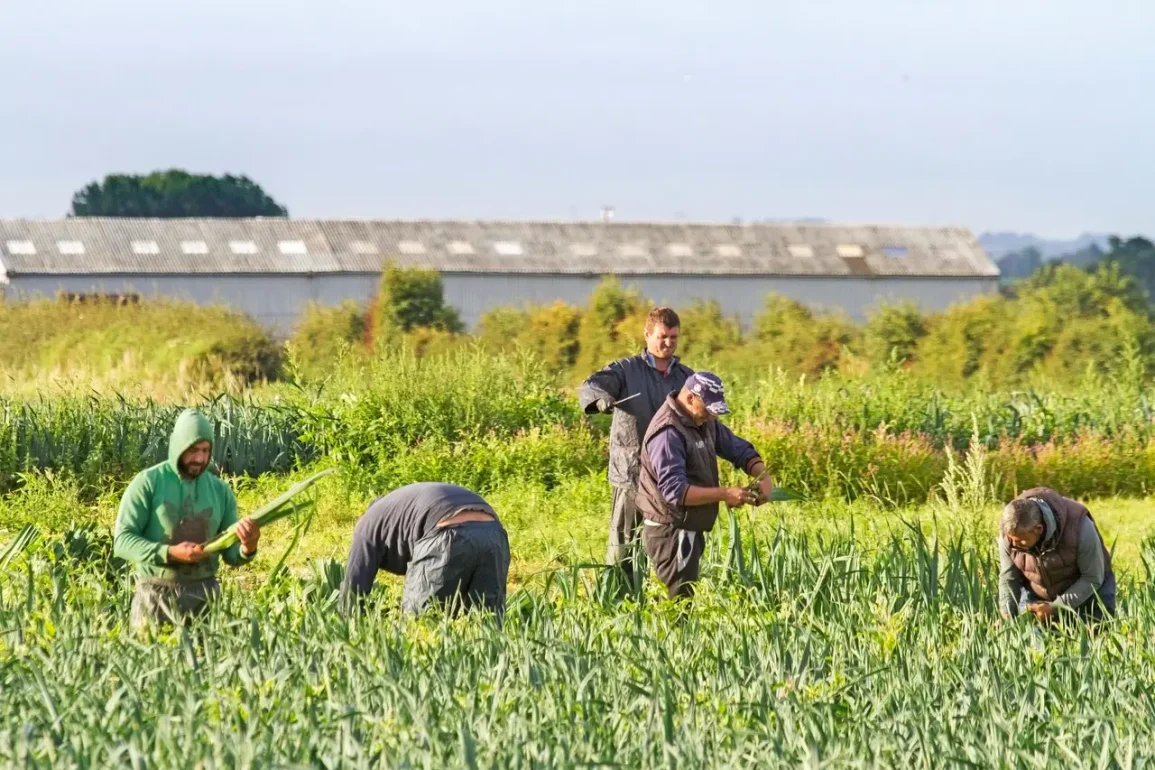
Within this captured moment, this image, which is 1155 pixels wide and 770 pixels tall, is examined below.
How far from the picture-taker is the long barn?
4069 cm

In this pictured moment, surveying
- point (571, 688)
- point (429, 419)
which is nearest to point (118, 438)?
point (429, 419)

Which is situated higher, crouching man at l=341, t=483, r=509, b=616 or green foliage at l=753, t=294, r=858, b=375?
crouching man at l=341, t=483, r=509, b=616

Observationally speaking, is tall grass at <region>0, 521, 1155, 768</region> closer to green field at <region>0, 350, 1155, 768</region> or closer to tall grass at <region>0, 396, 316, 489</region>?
green field at <region>0, 350, 1155, 768</region>

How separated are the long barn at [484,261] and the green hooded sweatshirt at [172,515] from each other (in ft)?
106

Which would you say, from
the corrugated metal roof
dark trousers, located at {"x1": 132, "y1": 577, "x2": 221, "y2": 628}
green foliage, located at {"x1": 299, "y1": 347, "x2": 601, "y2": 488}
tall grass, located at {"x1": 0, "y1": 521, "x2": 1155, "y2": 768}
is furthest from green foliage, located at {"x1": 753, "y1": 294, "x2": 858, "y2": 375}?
tall grass, located at {"x1": 0, "y1": 521, "x2": 1155, "y2": 768}

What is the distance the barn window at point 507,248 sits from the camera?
42.8m

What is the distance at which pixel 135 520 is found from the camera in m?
6.45

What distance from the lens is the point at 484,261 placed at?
4225 centimetres

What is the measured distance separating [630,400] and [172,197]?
239 feet

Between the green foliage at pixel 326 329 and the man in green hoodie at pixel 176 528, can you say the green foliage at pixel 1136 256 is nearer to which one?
the green foliage at pixel 326 329

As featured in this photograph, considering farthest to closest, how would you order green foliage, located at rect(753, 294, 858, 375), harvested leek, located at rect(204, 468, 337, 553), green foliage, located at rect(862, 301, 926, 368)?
green foliage, located at rect(862, 301, 926, 368)
green foliage, located at rect(753, 294, 858, 375)
harvested leek, located at rect(204, 468, 337, 553)

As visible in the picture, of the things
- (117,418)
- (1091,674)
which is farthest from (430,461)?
(1091,674)

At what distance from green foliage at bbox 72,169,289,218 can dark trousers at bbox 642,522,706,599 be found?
71.8 m

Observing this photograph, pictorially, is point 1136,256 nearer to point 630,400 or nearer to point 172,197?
point 172,197
